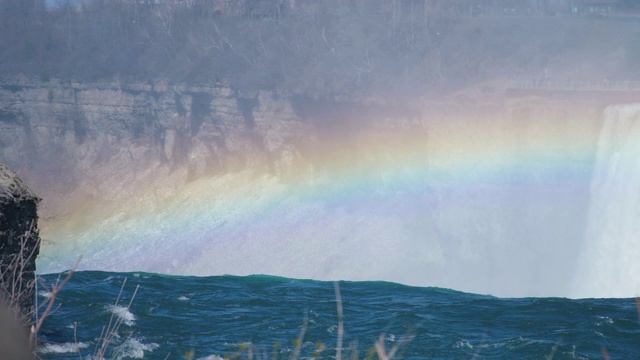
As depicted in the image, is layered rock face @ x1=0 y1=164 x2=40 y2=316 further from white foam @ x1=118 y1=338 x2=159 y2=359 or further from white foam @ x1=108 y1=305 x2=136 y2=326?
white foam @ x1=108 y1=305 x2=136 y2=326

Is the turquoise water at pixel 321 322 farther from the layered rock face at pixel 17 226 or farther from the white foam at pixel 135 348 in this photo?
the layered rock face at pixel 17 226

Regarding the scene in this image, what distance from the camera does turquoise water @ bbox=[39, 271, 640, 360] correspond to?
1377 centimetres

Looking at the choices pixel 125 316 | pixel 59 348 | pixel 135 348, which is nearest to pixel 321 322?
pixel 125 316

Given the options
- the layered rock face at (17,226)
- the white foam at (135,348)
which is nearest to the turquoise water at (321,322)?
the white foam at (135,348)

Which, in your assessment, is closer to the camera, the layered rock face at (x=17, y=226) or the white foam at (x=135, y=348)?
the layered rock face at (x=17, y=226)

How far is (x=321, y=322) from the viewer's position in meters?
15.8

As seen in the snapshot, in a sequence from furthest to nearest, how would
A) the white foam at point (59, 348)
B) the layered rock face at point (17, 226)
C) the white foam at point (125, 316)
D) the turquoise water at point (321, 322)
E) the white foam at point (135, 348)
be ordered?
1. the white foam at point (125, 316)
2. the turquoise water at point (321, 322)
3. the white foam at point (135, 348)
4. the white foam at point (59, 348)
5. the layered rock face at point (17, 226)

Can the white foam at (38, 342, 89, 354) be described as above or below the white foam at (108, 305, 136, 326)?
below

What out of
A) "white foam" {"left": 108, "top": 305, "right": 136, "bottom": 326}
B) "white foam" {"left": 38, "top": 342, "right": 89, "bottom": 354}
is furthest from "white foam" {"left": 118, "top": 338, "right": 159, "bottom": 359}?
"white foam" {"left": 108, "top": 305, "right": 136, "bottom": 326}

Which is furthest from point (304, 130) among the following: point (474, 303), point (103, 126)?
point (474, 303)

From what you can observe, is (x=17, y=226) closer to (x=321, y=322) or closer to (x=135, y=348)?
(x=135, y=348)

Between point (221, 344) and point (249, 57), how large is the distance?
39.6 m

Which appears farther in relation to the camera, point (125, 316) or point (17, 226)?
point (125, 316)

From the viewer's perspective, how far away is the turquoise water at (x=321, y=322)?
13.8 m
